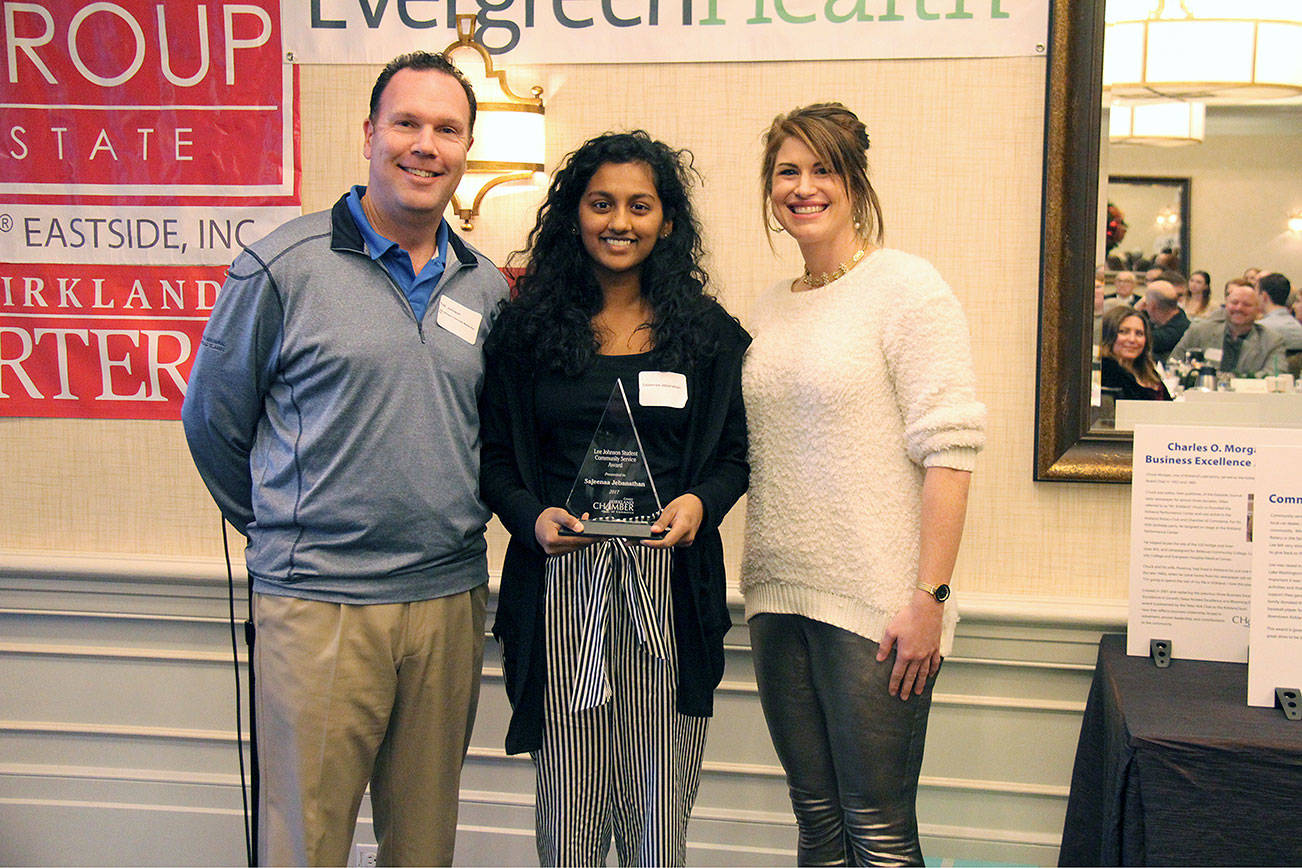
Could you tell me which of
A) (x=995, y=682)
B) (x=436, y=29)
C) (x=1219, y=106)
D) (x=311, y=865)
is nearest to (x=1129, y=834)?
(x=995, y=682)

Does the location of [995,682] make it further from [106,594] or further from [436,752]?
[106,594]

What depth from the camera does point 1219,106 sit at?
2.18 m

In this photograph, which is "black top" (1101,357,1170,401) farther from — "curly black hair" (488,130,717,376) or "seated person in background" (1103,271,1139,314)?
"curly black hair" (488,130,717,376)

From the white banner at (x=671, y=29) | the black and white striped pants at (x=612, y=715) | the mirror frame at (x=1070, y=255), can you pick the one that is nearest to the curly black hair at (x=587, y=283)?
the black and white striped pants at (x=612, y=715)

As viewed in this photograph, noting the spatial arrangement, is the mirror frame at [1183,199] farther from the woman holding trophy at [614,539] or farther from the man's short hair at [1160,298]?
the woman holding trophy at [614,539]

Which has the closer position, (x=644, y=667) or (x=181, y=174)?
(x=644, y=667)

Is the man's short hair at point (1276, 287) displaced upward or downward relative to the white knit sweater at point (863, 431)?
upward

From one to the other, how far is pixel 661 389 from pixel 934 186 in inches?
39.6

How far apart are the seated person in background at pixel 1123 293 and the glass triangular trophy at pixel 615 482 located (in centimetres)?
123

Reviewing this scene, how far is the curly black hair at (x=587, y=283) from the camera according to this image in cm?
176

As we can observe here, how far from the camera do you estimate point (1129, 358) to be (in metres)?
2.24

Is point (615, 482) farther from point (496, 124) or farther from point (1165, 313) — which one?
point (1165, 313)

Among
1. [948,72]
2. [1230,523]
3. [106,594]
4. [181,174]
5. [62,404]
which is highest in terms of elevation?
[948,72]

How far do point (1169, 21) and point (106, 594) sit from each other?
289 cm
